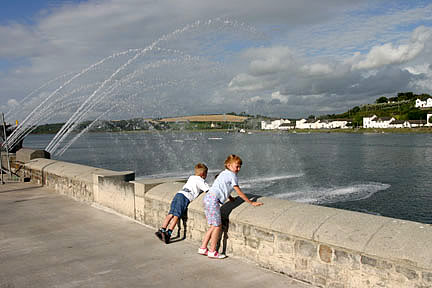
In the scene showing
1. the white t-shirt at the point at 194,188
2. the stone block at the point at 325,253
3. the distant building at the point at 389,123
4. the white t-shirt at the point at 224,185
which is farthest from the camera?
the distant building at the point at 389,123

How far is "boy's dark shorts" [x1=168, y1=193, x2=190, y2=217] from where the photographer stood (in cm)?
632

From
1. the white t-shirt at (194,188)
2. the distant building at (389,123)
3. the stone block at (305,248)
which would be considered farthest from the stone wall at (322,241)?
the distant building at (389,123)

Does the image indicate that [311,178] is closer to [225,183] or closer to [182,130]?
[225,183]

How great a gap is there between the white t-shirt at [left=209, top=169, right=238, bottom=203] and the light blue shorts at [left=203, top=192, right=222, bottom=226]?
0.11 meters

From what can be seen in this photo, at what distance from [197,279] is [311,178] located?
77.1 ft

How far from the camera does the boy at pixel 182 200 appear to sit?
6.34 meters

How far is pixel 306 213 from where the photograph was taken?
4.95 metres

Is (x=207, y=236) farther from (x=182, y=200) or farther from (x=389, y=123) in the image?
(x=389, y=123)

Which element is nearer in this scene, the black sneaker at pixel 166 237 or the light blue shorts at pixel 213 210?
the light blue shorts at pixel 213 210

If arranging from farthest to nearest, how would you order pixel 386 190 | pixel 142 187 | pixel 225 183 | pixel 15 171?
1. pixel 386 190
2. pixel 15 171
3. pixel 142 187
4. pixel 225 183

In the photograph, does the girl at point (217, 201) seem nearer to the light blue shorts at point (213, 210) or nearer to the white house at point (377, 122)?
the light blue shorts at point (213, 210)

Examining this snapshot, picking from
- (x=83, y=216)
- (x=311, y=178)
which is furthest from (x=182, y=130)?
(x=83, y=216)

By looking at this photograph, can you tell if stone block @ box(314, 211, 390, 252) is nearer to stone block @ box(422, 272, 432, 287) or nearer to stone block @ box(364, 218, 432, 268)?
stone block @ box(364, 218, 432, 268)

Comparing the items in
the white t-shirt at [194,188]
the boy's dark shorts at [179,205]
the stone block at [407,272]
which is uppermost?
the white t-shirt at [194,188]
